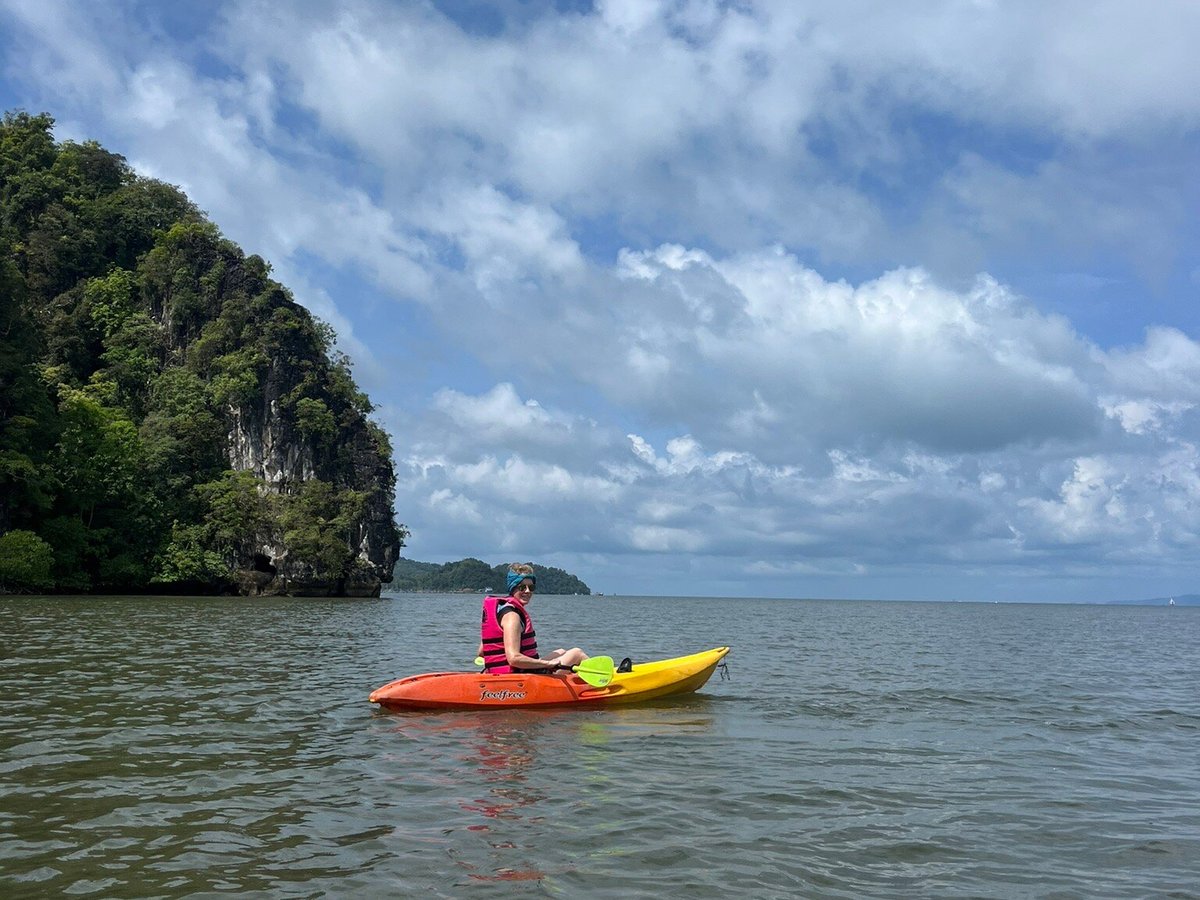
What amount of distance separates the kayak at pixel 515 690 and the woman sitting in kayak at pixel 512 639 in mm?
163

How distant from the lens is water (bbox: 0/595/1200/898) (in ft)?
18.6

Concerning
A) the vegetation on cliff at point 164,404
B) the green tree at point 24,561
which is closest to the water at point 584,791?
the green tree at point 24,561

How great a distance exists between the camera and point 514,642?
1239 centimetres

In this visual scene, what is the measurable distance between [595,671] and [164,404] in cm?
5978

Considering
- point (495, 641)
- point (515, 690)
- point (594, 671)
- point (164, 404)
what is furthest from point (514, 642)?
point (164, 404)

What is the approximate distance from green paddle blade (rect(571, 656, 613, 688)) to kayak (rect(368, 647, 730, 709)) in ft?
0.22

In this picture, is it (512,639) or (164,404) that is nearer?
(512,639)

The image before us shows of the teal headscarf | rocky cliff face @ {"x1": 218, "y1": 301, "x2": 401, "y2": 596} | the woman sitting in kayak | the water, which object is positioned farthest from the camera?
rocky cliff face @ {"x1": 218, "y1": 301, "x2": 401, "y2": 596}

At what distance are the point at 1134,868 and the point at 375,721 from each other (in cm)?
819

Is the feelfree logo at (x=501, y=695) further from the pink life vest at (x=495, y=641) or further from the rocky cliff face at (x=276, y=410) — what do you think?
the rocky cliff face at (x=276, y=410)

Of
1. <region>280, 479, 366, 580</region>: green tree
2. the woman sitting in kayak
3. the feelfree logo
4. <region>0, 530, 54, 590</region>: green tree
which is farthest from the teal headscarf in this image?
<region>280, 479, 366, 580</region>: green tree

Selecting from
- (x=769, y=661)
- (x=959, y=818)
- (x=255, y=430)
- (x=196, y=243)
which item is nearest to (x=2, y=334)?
(x=255, y=430)

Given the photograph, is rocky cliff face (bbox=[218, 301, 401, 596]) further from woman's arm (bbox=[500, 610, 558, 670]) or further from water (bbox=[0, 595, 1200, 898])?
woman's arm (bbox=[500, 610, 558, 670])

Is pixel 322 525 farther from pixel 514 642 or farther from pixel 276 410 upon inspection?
pixel 514 642
